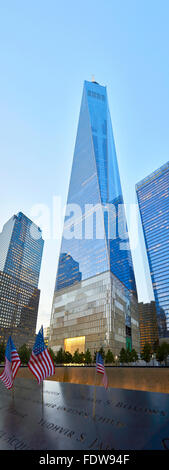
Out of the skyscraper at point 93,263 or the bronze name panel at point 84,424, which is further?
the skyscraper at point 93,263

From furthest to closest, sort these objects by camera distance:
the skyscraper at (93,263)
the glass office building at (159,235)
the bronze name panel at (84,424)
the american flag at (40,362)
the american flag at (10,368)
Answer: the glass office building at (159,235)
the skyscraper at (93,263)
the american flag at (10,368)
the american flag at (40,362)
the bronze name panel at (84,424)

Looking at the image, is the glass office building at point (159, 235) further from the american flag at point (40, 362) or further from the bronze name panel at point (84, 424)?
the bronze name panel at point (84, 424)

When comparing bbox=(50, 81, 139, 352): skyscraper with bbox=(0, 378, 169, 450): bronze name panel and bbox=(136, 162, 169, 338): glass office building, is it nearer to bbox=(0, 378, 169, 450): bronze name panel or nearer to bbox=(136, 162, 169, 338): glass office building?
bbox=(136, 162, 169, 338): glass office building

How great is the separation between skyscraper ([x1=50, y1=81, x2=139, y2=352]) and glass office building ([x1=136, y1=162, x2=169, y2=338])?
2984 centimetres

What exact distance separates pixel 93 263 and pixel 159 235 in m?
92.4

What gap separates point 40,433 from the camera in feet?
19.0

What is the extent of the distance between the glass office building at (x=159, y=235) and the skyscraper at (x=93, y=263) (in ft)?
97.9

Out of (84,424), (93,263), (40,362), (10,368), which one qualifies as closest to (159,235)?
(93,263)

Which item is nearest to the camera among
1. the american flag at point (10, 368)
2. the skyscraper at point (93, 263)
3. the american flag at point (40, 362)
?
the american flag at point (40, 362)

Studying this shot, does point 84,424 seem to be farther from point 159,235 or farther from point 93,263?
point 159,235

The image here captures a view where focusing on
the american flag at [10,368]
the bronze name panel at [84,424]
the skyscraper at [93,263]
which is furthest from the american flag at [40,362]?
the skyscraper at [93,263]

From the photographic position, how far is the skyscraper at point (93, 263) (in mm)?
83312

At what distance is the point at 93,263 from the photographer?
3821 inches

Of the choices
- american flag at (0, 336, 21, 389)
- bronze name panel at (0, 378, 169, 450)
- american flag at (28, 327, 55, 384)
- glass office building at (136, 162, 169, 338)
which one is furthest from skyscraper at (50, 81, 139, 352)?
bronze name panel at (0, 378, 169, 450)
